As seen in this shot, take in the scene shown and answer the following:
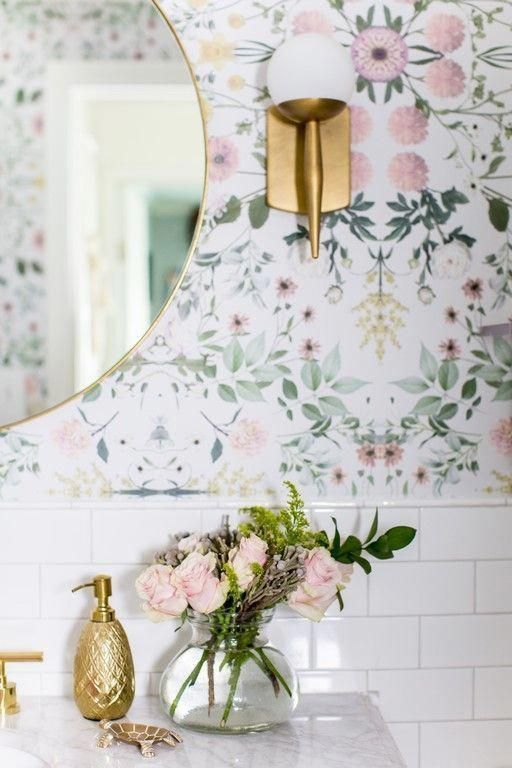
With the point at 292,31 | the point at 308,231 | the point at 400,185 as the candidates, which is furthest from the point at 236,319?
the point at 292,31

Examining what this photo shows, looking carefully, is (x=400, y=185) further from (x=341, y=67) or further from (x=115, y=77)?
(x=115, y=77)

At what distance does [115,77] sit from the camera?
4.74 feet

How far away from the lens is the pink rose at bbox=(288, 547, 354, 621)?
1.29 metres

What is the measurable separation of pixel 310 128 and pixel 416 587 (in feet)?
2.35

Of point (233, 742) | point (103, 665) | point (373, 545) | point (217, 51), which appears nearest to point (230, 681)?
point (233, 742)

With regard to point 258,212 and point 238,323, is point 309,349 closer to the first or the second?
point 238,323

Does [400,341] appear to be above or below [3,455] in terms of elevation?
above

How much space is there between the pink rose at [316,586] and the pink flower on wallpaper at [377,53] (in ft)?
2.38

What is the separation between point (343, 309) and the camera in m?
1.47

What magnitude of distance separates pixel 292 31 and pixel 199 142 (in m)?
0.22

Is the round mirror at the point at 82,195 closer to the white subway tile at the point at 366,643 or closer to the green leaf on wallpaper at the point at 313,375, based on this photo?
the green leaf on wallpaper at the point at 313,375

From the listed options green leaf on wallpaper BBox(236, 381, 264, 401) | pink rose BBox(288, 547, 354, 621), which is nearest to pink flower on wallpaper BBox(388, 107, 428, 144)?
green leaf on wallpaper BBox(236, 381, 264, 401)

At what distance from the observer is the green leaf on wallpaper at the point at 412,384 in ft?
4.86

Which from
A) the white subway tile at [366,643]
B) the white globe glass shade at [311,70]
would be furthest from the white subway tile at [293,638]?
the white globe glass shade at [311,70]
